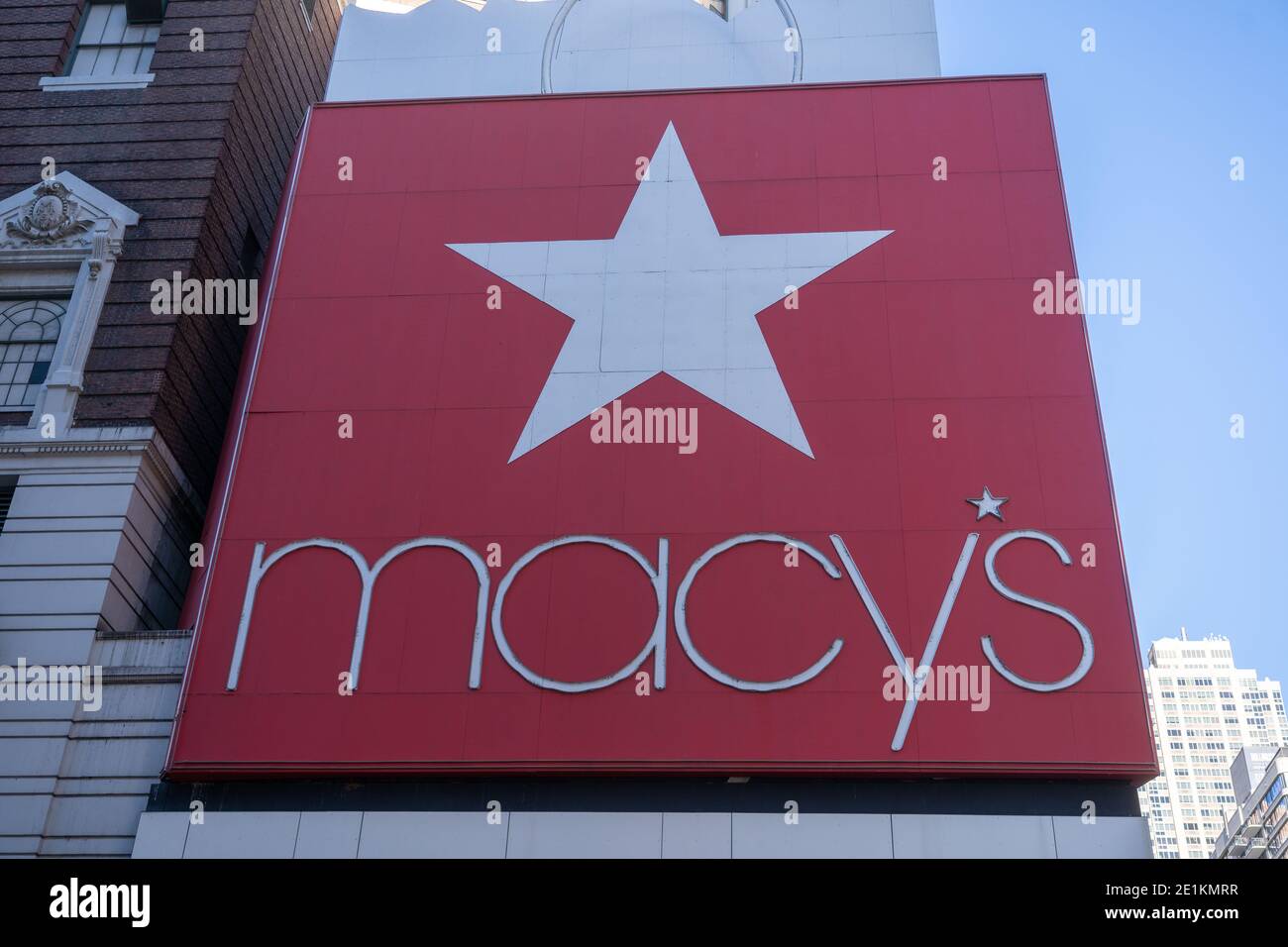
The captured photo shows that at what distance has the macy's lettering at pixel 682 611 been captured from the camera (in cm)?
2055

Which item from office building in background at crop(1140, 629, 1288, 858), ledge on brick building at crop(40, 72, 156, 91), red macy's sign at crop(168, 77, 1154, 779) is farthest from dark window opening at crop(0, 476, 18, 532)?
office building in background at crop(1140, 629, 1288, 858)

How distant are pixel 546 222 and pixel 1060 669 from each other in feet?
41.2

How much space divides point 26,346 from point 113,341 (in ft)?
6.65

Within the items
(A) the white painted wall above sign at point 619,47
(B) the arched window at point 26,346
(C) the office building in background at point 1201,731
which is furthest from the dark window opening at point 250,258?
(C) the office building in background at point 1201,731

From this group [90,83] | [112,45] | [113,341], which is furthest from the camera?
[112,45]

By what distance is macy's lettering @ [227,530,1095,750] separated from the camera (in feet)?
67.4

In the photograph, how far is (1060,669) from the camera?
20.4 metres

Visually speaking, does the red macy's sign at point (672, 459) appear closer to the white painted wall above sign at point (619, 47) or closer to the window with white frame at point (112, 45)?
the white painted wall above sign at point (619, 47)

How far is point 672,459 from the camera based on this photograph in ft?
75.0
